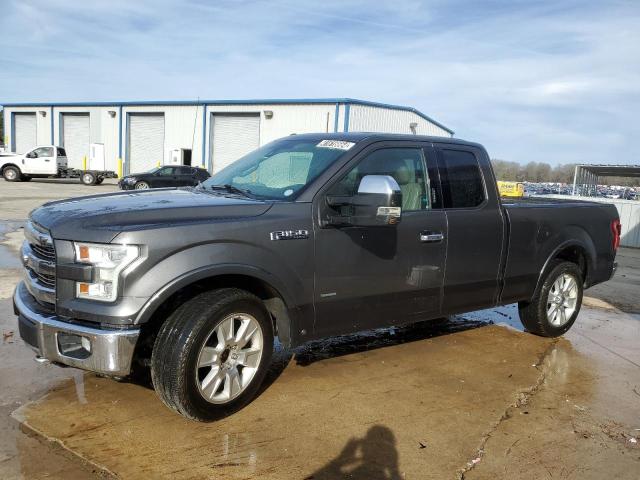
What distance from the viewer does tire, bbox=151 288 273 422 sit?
128 inches

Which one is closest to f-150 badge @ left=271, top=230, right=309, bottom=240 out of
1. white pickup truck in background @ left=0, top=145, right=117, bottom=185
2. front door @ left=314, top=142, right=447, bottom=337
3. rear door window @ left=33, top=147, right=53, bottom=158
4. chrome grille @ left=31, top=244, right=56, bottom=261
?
front door @ left=314, top=142, right=447, bottom=337

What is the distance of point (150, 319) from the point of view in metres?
3.34

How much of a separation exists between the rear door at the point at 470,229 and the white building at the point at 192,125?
2546 centimetres

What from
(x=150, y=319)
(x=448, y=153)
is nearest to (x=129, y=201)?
(x=150, y=319)

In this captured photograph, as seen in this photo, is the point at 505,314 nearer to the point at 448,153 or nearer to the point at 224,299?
the point at 448,153

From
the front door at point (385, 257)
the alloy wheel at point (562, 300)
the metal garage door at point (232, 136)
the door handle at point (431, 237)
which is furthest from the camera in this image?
the metal garage door at point (232, 136)

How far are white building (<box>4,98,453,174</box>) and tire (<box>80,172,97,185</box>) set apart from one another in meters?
3.92

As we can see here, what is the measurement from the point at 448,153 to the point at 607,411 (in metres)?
2.40

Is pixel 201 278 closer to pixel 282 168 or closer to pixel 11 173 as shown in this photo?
pixel 282 168

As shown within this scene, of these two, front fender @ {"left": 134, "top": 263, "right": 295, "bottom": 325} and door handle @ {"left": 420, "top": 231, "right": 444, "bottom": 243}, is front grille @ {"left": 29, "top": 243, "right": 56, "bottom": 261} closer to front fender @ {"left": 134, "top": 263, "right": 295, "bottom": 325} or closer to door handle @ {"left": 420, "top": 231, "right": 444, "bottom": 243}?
front fender @ {"left": 134, "top": 263, "right": 295, "bottom": 325}

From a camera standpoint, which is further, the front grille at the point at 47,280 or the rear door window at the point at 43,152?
the rear door window at the point at 43,152

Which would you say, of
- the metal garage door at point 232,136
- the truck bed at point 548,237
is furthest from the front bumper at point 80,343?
the metal garage door at point 232,136

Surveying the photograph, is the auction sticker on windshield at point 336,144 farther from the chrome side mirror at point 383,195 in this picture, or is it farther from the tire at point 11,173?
the tire at point 11,173

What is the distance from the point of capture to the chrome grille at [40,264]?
326 cm
